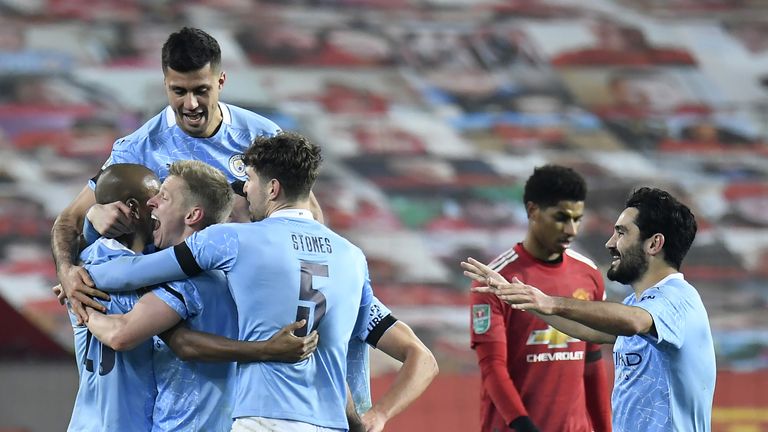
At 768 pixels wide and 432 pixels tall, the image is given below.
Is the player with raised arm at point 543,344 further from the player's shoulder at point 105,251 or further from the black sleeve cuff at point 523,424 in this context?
the player's shoulder at point 105,251

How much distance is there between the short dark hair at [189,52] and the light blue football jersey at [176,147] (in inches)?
9.8

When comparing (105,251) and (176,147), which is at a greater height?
(176,147)

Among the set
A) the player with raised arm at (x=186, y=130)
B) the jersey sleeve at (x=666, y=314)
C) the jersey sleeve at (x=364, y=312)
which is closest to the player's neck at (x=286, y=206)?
the jersey sleeve at (x=364, y=312)

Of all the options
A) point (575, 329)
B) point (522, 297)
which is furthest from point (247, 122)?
point (575, 329)

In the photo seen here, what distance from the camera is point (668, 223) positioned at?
4.11 m

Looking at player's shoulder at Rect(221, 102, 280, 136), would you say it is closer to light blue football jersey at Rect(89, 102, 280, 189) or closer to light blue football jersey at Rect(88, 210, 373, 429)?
light blue football jersey at Rect(89, 102, 280, 189)

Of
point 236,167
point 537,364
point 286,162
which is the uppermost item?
point 236,167

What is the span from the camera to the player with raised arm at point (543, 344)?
5133 mm

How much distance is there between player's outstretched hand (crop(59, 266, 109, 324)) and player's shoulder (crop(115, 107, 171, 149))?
33.6 inches

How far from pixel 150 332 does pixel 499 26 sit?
36.6ft

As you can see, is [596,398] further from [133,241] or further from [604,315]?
[133,241]

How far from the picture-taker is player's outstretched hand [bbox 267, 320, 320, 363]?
333 centimetres

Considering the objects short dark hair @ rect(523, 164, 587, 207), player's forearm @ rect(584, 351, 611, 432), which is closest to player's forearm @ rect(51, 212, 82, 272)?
short dark hair @ rect(523, 164, 587, 207)

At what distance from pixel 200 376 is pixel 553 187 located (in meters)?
2.44
